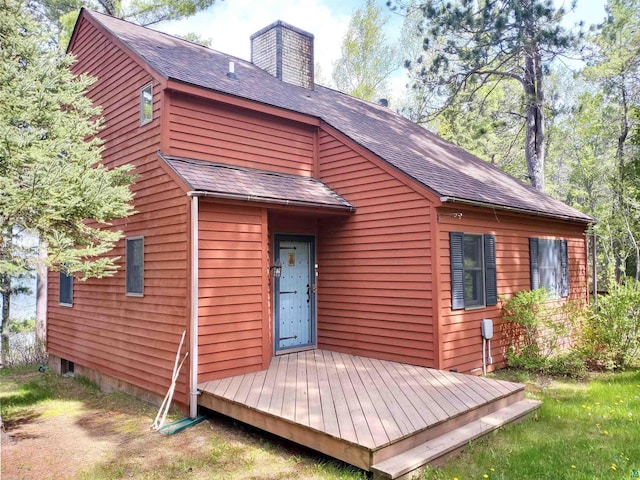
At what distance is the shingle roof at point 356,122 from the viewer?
6930 mm

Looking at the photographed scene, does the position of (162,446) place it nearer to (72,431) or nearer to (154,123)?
(72,431)

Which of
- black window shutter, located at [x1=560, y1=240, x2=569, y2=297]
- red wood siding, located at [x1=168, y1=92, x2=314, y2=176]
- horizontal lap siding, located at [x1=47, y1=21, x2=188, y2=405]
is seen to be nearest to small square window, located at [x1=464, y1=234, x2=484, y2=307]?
red wood siding, located at [x1=168, y1=92, x2=314, y2=176]

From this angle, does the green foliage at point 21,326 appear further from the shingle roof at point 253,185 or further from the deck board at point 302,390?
the deck board at point 302,390

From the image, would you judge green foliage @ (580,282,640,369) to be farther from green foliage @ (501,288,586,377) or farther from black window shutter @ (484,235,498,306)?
black window shutter @ (484,235,498,306)

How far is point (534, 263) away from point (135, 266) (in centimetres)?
701

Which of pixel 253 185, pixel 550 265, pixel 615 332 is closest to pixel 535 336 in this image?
pixel 615 332

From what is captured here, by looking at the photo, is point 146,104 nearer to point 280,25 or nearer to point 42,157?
point 42,157

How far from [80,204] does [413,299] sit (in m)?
4.54

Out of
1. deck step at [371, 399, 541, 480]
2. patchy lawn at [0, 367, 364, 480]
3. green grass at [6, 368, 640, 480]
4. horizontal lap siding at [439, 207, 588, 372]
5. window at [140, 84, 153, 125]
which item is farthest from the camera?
window at [140, 84, 153, 125]

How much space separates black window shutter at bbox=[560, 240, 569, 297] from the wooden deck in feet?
15.4

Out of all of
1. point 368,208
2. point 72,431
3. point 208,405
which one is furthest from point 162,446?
point 368,208

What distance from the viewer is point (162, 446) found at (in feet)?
15.3

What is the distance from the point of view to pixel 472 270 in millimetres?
7086

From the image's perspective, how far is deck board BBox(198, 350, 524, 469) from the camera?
151 inches
